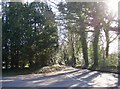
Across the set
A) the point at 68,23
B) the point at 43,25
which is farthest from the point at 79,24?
the point at 43,25

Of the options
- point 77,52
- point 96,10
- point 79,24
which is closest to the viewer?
point 96,10

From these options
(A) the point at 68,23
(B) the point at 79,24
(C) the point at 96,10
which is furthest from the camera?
(A) the point at 68,23

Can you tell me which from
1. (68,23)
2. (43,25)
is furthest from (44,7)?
(68,23)

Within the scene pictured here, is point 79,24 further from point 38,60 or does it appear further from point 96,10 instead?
point 38,60

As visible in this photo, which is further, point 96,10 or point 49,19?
point 49,19

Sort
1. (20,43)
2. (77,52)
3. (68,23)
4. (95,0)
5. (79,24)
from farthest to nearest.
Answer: (77,52)
(20,43)
(68,23)
(79,24)
(95,0)

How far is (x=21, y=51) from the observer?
4200 centimetres

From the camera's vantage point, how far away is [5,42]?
136 ft

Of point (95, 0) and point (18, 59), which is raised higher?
point (95, 0)

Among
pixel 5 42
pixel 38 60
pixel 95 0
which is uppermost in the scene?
pixel 95 0

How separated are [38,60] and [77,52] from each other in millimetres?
34459

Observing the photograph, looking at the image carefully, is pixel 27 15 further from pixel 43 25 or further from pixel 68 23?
pixel 68 23

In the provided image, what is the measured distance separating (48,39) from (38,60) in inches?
138

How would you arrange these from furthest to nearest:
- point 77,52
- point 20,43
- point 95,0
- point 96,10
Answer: point 77,52, point 20,43, point 96,10, point 95,0
